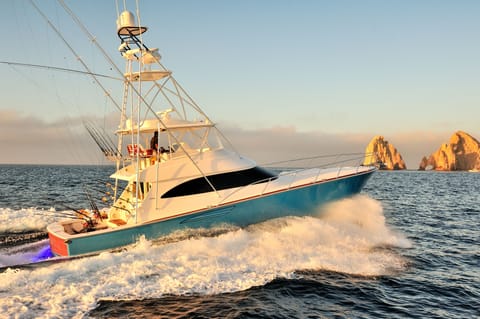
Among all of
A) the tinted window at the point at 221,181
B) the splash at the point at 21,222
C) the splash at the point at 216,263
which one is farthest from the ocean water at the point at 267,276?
the splash at the point at 21,222

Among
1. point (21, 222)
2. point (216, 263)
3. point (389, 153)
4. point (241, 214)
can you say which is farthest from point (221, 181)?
point (389, 153)

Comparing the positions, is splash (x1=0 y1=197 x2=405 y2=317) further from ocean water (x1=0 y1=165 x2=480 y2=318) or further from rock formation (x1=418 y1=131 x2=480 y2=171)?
rock formation (x1=418 y1=131 x2=480 y2=171)

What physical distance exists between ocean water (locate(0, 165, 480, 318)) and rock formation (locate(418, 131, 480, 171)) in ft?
494

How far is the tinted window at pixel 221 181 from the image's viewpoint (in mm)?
10323

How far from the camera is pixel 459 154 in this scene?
140 m

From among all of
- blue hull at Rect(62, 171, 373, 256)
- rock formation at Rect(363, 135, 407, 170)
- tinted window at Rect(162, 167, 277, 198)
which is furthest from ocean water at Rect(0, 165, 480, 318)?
rock formation at Rect(363, 135, 407, 170)

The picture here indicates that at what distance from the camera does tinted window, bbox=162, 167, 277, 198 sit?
10.3 meters

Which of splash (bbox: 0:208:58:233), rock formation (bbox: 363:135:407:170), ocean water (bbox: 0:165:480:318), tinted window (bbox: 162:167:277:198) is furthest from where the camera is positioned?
rock formation (bbox: 363:135:407:170)

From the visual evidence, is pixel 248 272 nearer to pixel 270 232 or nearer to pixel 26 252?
pixel 270 232

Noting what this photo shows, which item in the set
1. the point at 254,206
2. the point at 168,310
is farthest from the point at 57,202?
the point at 168,310

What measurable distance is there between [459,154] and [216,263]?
163 metres

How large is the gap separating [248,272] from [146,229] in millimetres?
3371

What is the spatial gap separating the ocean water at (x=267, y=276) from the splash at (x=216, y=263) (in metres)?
0.03

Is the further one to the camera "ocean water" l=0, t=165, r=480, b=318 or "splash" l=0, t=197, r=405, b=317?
"splash" l=0, t=197, r=405, b=317
